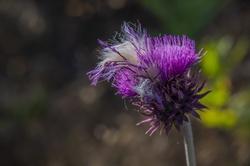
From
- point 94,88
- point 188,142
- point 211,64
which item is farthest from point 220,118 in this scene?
point 188,142

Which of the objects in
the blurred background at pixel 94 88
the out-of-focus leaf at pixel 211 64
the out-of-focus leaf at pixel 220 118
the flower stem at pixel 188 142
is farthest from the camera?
the blurred background at pixel 94 88

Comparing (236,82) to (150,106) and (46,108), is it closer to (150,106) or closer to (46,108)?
(46,108)

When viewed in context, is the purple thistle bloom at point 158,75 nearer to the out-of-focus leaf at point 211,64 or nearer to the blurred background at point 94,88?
the blurred background at point 94,88

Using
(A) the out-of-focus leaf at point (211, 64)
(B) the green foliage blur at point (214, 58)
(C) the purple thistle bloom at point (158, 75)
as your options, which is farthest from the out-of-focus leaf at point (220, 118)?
(C) the purple thistle bloom at point (158, 75)

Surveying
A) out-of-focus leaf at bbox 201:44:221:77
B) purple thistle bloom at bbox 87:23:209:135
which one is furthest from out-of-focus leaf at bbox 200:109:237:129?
purple thistle bloom at bbox 87:23:209:135

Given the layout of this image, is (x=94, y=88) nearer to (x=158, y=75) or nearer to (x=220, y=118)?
→ (x=220, y=118)

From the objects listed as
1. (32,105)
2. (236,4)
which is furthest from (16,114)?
(236,4)
